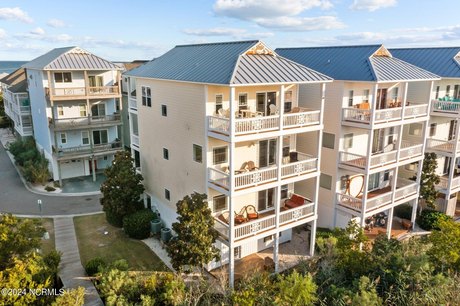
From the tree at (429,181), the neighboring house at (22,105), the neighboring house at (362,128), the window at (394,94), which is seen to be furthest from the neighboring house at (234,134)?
the neighboring house at (22,105)

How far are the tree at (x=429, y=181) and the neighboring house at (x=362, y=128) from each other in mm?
Answer: 1220

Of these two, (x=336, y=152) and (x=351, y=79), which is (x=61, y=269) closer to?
(x=336, y=152)

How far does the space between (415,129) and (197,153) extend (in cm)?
1929

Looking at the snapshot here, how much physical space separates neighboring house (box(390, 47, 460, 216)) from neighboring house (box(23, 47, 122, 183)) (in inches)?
1105

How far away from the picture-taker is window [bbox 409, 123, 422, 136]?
95.2 ft

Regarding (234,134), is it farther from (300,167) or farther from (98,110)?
(98,110)

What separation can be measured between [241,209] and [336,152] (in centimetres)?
792

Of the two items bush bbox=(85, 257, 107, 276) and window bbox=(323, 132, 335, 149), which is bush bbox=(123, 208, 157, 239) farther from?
window bbox=(323, 132, 335, 149)

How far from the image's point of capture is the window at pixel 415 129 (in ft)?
95.2

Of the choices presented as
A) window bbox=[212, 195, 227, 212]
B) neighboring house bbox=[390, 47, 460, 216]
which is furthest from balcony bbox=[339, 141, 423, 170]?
window bbox=[212, 195, 227, 212]

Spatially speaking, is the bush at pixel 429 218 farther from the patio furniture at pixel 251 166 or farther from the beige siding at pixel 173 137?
the beige siding at pixel 173 137

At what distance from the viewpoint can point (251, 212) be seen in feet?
71.5

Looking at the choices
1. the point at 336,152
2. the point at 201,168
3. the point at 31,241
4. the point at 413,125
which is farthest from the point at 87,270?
the point at 413,125

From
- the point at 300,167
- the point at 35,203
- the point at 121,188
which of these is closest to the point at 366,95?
the point at 300,167
